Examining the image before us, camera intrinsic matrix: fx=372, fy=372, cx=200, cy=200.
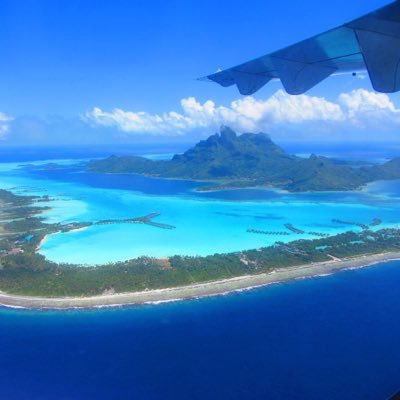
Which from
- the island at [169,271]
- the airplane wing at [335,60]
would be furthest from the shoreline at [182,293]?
the airplane wing at [335,60]

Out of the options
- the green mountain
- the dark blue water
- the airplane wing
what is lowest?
the dark blue water

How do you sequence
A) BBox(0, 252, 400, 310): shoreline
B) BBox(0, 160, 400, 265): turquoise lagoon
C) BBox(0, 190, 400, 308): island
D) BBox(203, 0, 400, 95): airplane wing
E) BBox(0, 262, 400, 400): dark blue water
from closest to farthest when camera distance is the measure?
BBox(203, 0, 400, 95): airplane wing < BBox(0, 262, 400, 400): dark blue water < BBox(0, 252, 400, 310): shoreline < BBox(0, 190, 400, 308): island < BBox(0, 160, 400, 265): turquoise lagoon

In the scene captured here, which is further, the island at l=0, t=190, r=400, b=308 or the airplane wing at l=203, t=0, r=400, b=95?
the island at l=0, t=190, r=400, b=308

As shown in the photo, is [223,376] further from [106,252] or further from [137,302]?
[106,252]

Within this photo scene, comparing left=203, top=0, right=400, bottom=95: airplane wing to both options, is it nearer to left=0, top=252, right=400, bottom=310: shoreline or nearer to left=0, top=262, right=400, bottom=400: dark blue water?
left=0, top=262, right=400, bottom=400: dark blue water

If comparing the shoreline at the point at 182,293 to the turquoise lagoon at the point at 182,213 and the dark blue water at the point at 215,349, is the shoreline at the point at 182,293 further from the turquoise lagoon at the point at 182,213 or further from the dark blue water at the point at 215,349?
the turquoise lagoon at the point at 182,213

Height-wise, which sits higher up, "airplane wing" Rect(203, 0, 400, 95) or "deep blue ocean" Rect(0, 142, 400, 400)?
"airplane wing" Rect(203, 0, 400, 95)

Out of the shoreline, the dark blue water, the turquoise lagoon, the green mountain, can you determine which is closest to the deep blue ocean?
the dark blue water

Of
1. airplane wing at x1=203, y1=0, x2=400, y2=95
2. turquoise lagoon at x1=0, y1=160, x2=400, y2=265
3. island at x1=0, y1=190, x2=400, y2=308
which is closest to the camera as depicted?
airplane wing at x1=203, y1=0, x2=400, y2=95
